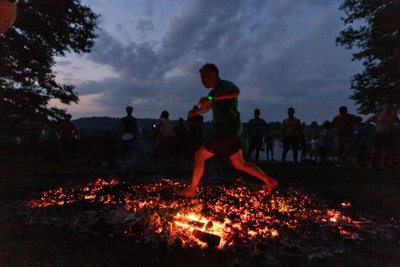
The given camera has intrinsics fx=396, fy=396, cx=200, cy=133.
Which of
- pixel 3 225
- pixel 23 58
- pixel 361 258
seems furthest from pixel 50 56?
pixel 361 258

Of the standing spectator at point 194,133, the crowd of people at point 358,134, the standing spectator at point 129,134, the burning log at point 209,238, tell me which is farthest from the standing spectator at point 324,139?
the burning log at point 209,238

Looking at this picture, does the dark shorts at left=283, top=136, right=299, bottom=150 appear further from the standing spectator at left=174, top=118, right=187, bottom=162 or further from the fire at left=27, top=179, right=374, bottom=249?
the fire at left=27, top=179, right=374, bottom=249

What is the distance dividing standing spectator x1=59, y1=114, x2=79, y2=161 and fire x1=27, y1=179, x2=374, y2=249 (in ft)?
25.3

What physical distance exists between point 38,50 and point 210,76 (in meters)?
13.4

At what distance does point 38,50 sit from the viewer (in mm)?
17141

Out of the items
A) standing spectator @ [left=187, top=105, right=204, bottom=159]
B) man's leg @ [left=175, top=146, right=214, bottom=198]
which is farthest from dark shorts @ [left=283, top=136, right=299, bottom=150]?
man's leg @ [left=175, top=146, right=214, bottom=198]

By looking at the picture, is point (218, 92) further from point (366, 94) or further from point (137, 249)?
point (366, 94)

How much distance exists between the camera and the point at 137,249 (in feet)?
15.4

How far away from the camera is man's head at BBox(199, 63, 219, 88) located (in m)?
6.14

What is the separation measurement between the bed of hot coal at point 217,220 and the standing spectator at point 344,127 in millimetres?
6594

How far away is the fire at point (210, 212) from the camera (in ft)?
16.5

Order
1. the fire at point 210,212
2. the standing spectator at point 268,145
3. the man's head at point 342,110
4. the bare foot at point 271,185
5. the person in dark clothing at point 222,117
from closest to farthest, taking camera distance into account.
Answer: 1. the fire at point 210,212
2. the person in dark clothing at point 222,117
3. the bare foot at point 271,185
4. the man's head at point 342,110
5. the standing spectator at point 268,145

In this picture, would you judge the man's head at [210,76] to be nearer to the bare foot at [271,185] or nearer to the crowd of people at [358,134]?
the bare foot at [271,185]

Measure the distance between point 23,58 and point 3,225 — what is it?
43.9 ft
